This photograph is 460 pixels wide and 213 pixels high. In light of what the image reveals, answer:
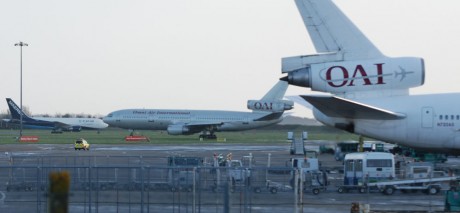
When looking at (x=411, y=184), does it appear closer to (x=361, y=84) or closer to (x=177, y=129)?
(x=361, y=84)

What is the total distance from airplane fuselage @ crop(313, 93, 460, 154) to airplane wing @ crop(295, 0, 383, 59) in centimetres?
187

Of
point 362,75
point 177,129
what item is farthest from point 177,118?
point 362,75

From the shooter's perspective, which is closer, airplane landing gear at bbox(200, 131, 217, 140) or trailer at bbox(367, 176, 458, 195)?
trailer at bbox(367, 176, 458, 195)

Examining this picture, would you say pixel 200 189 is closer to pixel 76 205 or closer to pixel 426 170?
pixel 76 205

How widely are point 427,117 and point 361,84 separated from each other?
110 inches

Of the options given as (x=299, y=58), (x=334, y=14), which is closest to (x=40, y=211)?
(x=299, y=58)

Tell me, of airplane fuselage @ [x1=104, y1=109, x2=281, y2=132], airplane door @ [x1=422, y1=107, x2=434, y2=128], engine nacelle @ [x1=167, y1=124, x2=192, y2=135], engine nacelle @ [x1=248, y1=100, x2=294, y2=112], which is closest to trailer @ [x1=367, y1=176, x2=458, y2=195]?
airplane door @ [x1=422, y1=107, x2=434, y2=128]

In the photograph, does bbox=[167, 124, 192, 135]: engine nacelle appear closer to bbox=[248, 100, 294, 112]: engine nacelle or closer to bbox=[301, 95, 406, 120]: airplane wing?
bbox=[248, 100, 294, 112]: engine nacelle

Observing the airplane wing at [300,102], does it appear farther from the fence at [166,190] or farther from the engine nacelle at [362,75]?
the fence at [166,190]

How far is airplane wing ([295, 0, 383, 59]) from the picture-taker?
26.9 metres

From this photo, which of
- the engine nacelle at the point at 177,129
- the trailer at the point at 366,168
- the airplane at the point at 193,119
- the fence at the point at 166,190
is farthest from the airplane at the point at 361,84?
the engine nacelle at the point at 177,129

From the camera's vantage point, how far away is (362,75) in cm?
2722

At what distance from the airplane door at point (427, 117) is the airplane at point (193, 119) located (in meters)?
72.1

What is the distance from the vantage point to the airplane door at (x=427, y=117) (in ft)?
93.0
